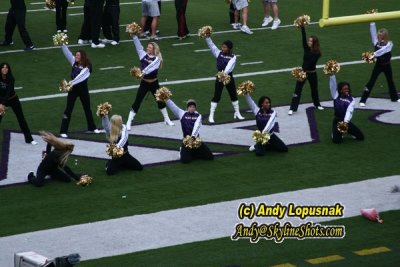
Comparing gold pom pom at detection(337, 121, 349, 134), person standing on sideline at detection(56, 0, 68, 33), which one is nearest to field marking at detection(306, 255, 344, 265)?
gold pom pom at detection(337, 121, 349, 134)

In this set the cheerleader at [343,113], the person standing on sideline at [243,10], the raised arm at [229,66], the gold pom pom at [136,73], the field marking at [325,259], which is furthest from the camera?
the person standing on sideline at [243,10]

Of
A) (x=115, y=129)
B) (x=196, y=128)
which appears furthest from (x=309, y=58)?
(x=115, y=129)

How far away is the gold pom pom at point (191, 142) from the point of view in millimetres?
15773

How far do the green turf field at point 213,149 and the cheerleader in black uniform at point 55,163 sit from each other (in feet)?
0.47

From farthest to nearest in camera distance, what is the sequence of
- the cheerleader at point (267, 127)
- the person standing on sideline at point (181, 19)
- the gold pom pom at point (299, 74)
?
the person standing on sideline at point (181, 19) < the gold pom pom at point (299, 74) < the cheerleader at point (267, 127)

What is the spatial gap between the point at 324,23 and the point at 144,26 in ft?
40.5

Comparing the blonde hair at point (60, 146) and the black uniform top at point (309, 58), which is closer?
the blonde hair at point (60, 146)

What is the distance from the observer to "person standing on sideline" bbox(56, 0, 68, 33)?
23844 millimetres

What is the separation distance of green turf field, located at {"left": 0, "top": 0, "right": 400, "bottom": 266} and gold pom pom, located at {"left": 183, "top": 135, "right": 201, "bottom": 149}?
343 millimetres

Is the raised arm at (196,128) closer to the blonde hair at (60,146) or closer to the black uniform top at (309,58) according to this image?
the blonde hair at (60,146)

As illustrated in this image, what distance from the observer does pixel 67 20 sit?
2567cm

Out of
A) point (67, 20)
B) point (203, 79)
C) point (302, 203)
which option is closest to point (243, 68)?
point (203, 79)

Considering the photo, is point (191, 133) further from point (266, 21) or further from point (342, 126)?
point (266, 21)

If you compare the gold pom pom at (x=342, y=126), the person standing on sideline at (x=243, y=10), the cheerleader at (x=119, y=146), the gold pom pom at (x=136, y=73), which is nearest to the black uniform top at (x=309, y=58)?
the gold pom pom at (x=342, y=126)
